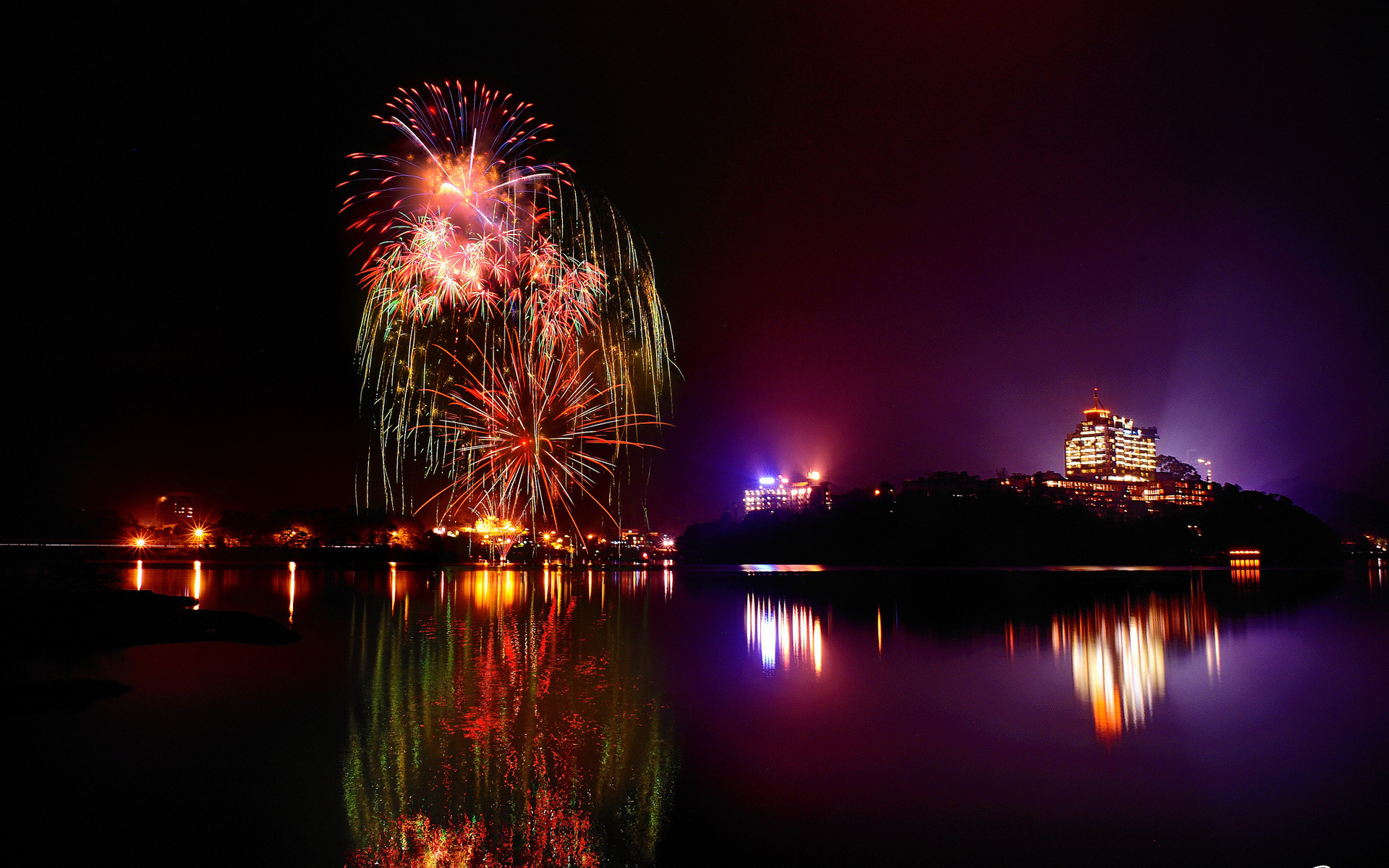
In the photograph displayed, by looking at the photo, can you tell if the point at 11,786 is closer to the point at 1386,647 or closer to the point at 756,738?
the point at 756,738

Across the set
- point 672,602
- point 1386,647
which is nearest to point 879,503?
point 672,602

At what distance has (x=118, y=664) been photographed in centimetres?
1437


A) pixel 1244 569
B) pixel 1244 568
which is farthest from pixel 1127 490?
pixel 1244 569

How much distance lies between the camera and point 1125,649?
57.5 feet

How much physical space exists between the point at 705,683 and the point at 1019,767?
18.0 ft

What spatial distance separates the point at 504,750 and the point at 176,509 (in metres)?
136

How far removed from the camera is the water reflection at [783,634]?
1603 cm

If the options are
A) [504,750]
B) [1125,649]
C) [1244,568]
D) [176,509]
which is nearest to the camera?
[504,750]

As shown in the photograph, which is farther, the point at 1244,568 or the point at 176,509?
the point at 176,509

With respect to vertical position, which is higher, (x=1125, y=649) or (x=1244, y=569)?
(x=1125, y=649)

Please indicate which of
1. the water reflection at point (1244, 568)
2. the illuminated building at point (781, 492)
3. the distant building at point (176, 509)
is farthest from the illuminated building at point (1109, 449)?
the distant building at point (176, 509)

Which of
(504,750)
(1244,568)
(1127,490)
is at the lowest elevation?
(1244,568)

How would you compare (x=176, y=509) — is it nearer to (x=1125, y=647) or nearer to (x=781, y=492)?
(x=781, y=492)

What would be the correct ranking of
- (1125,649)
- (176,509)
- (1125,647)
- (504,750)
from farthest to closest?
(176,509) → (1125,647) → (1125,649) → (504,750)
